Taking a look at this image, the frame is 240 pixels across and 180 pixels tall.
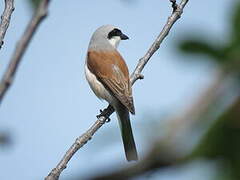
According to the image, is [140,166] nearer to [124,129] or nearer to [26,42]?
[26,42]

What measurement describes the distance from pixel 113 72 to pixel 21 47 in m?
5.09

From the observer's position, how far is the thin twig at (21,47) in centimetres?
69

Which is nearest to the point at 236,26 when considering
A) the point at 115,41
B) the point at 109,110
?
the point at 109,110

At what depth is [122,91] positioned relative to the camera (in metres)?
5.42

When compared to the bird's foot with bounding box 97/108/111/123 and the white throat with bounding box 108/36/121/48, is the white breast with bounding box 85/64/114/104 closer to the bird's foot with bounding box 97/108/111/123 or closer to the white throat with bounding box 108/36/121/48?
the bird's foot with bounding box 97/108/111/123

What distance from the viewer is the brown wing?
538 centimetres

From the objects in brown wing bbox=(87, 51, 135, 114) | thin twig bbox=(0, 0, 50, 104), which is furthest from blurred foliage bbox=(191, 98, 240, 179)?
brown wing bbox=(87, 51, 135, 114)

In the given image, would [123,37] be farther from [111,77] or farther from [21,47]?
[21,47]

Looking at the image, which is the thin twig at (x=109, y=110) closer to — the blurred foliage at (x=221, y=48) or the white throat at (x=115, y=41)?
the white throat at (x=115, y=41)

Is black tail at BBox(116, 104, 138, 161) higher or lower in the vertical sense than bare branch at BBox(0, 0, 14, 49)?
higher

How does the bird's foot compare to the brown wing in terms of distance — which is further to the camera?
the brown wing

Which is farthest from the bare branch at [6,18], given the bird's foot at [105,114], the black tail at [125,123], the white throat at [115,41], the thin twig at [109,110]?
the white throat at [115,41]

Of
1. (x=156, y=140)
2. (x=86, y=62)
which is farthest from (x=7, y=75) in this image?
(x=86, y=62)

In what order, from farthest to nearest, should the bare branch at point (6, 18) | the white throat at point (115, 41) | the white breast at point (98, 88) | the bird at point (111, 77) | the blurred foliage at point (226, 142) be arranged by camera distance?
the white throat at point (115, 41) → the white breast at point (98, 88) → the bird at point (111, 77) → the bare branch at point (6, 18) → the blurred foliage at point (226, 142)
